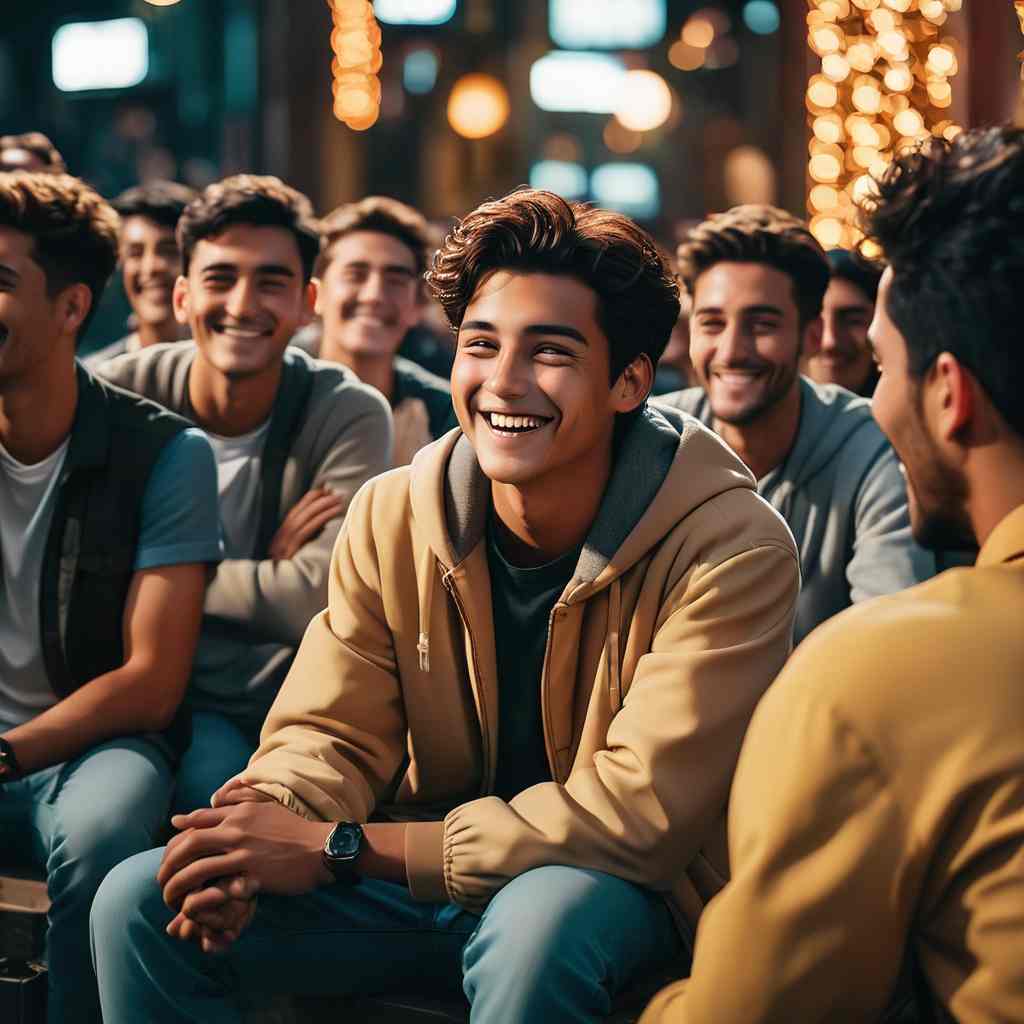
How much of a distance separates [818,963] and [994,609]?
14.6 inches

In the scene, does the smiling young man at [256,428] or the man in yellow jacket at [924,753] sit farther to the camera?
the smiling young man at [256,428]

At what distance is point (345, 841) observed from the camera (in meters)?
2.27

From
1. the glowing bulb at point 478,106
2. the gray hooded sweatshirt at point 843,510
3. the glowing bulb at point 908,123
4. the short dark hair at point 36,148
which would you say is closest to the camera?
the glowing bulb at point 908,123

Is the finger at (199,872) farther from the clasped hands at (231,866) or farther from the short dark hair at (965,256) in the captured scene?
the short dark hair at (965,256)

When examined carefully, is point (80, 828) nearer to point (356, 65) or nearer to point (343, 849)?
point (343, 849)

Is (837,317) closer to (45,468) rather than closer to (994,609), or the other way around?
(45,468)

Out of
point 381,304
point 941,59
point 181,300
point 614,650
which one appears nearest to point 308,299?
point 181,300

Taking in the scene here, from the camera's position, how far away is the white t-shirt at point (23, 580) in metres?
3.08

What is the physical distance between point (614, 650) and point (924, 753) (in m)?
1.02

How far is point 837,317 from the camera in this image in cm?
472

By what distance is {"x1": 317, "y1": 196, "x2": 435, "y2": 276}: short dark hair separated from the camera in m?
5.16

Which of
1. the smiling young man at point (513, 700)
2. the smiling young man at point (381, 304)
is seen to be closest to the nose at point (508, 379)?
the smiling young man at point (513, 700)

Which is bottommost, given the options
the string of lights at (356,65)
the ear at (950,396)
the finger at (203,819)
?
the finger at (203,819)

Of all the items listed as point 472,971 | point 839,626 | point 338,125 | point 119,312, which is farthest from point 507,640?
point 338,125
